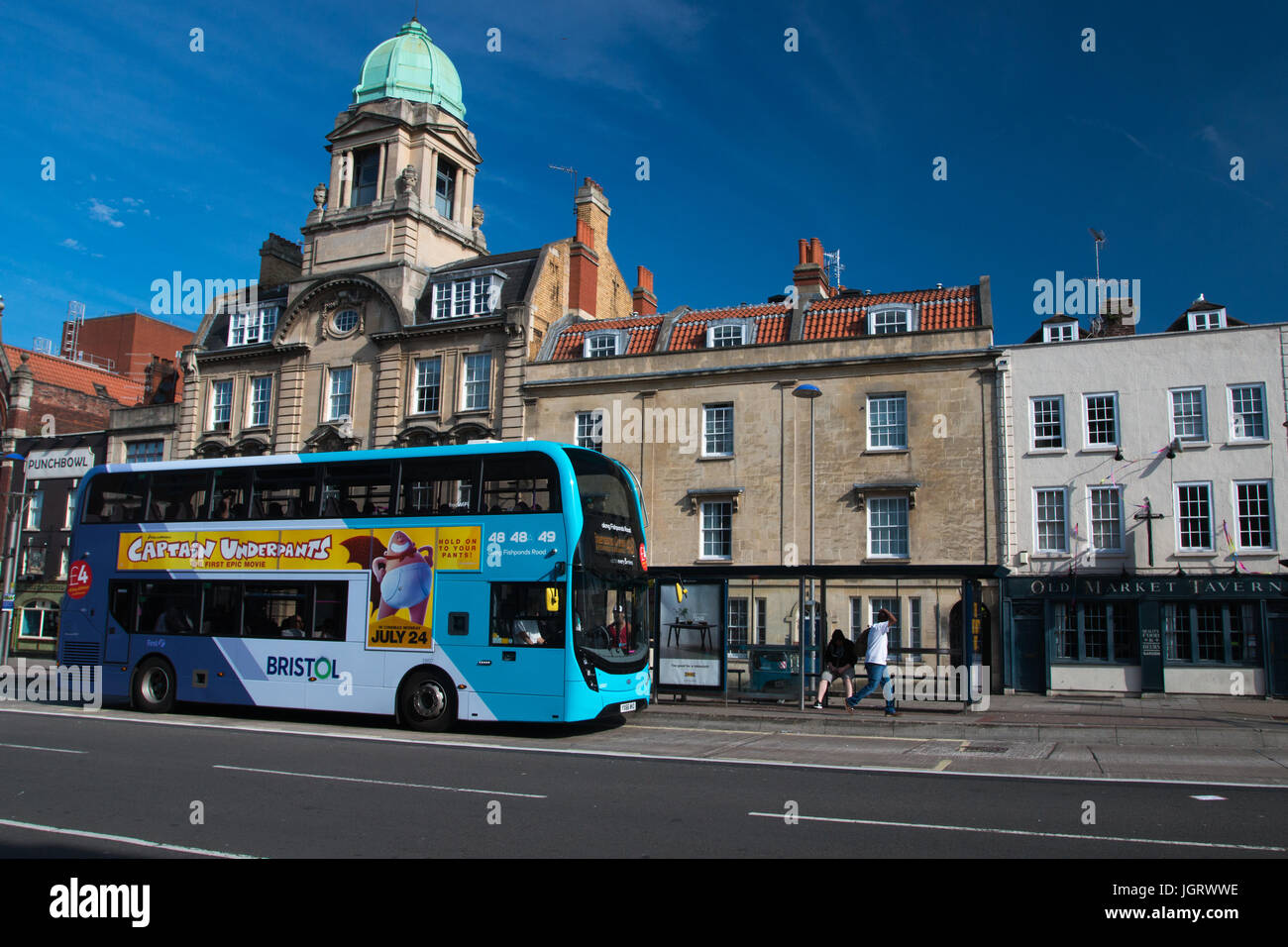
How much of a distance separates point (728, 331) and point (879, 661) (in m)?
16.0

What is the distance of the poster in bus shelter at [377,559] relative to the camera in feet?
55.9

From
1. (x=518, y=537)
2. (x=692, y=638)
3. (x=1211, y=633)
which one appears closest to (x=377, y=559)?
(x=518, y=537)

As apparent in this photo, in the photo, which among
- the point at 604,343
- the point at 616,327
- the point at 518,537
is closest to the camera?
the point at 518,537

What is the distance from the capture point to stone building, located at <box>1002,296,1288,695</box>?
84.8 feet

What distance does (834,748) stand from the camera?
15359mm

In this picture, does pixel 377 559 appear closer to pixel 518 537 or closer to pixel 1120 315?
pixel 518 537

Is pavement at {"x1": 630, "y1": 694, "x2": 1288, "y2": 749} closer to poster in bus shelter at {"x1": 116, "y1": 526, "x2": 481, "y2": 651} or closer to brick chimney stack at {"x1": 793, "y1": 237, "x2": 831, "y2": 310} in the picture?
poster in bus shelter at {"x1": 116, "y1": 526, "x2": 481, "y2": 651}

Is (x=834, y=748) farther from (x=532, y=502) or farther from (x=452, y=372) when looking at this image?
(x=452, y=372)

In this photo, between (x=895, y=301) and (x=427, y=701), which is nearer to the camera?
(x=427, y=701)

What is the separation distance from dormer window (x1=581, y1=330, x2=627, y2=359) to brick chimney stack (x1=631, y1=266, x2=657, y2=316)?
8.25 meters

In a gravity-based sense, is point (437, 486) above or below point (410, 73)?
below

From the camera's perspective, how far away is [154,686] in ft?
64.7

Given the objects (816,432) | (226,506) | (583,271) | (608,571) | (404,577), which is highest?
(583,271)
